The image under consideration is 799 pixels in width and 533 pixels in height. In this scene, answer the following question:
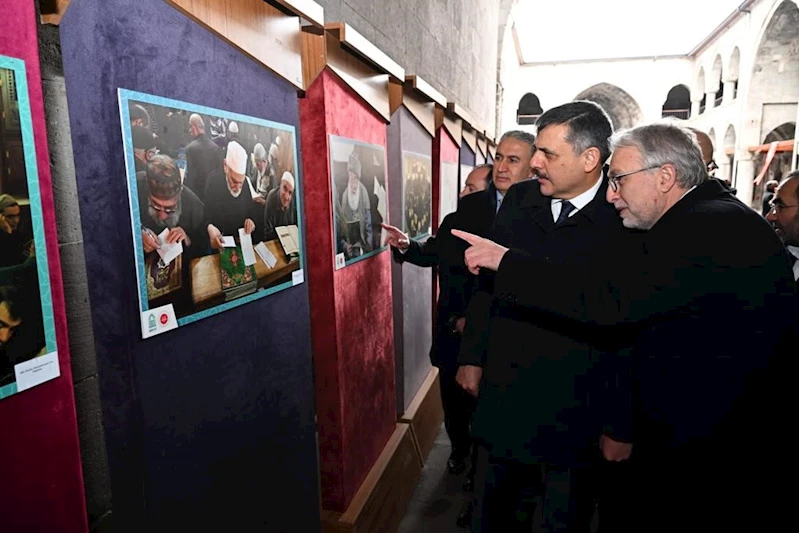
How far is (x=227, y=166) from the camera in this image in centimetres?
156

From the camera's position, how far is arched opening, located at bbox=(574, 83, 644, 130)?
104 feet

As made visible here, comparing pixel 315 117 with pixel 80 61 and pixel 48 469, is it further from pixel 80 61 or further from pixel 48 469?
pixel 48 469

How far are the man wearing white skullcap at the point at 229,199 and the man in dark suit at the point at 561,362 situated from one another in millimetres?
1008

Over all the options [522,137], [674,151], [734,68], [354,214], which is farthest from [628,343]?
[734,68]

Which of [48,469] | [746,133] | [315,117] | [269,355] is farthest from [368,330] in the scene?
[746,133]

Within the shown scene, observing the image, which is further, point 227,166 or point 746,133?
point 746,133

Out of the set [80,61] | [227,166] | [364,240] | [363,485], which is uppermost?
[80,61]

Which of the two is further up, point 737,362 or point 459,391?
point 737,362

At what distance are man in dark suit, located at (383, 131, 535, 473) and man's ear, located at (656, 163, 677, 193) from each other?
1.24 meters

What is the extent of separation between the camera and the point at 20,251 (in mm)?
953

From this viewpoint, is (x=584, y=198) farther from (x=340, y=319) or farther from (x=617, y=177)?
(x=340, y=319)

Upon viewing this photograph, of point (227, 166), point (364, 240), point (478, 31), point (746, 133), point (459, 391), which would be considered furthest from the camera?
point (746, 133)

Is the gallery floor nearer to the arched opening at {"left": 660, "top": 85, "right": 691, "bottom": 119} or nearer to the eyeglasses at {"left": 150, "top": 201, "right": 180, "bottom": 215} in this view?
the eyeglasses at {"left": 150, "top": 201, "right": 180, "bottom": 215}

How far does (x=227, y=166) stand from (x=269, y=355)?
0.72 metres
